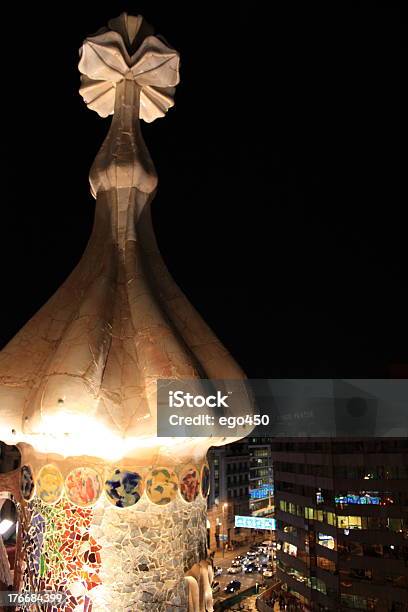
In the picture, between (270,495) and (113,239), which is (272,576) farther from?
(113,239)

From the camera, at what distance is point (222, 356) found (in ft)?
14.2

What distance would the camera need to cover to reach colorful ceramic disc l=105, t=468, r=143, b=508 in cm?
360

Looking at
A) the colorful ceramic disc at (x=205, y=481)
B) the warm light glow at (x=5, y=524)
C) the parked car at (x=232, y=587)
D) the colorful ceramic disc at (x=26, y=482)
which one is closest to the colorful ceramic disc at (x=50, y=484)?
the colorful ceramic disc at (x=26, y=482)

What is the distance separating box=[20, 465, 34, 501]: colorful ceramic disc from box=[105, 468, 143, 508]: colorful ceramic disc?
64 centimetres

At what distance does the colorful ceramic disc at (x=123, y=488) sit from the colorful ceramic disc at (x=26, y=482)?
2.10 ft

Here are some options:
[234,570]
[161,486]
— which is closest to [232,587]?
[234,570]

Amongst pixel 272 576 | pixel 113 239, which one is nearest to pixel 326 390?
pixel 113 239

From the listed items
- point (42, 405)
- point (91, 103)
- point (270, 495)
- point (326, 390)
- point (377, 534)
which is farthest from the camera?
point (270, 495)

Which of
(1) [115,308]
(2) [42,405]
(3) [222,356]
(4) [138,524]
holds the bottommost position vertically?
(4) [138,524]

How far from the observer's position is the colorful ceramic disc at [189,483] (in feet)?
12.5

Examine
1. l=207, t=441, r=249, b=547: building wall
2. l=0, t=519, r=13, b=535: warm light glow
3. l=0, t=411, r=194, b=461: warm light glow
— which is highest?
l=0, t=411, r=194, b=461: warm light glow

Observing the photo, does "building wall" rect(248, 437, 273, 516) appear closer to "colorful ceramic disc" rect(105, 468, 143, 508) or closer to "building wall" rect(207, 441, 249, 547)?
"building wall" rect(207, 441, 249, 547)

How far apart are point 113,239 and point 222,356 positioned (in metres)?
1.39

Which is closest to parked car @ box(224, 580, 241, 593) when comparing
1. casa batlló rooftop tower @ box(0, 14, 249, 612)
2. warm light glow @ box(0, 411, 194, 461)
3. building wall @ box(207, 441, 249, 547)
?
building wall @ box(207, 441, 249, 547)
